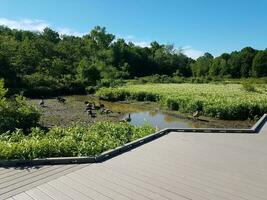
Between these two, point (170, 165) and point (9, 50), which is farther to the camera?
point (9, 50)

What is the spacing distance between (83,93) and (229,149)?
35480 mm

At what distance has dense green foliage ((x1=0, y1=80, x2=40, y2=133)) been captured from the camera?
13.4m

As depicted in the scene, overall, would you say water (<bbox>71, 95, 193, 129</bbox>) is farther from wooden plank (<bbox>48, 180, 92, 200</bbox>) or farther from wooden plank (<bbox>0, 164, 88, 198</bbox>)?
wooden plank (<bbox>48, 180, 92, 200</bbox>)

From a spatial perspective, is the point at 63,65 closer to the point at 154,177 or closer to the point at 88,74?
the point at 88,74

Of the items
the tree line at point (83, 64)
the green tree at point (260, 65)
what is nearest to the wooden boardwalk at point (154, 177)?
the tree line at point (83, 64)

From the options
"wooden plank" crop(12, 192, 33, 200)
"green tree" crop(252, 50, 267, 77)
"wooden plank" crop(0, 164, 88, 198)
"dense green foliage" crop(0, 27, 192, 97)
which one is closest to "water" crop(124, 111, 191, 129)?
"wooden plank" crop(0, 164, 88, 198)

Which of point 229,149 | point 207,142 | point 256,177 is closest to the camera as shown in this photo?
point 256,177

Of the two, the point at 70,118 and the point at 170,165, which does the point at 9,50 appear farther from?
the point at 170,165

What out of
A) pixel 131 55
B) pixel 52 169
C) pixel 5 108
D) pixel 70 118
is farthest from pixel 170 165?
pixel 131 55

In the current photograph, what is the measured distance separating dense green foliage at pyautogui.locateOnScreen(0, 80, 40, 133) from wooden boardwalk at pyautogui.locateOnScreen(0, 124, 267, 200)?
7.46m

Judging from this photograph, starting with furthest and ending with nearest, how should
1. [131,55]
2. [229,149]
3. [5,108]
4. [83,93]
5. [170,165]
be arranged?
1. [131,55]
2. [83,93]
3. [5,108]
4. [229,149]
5. [170,165]

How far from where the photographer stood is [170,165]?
6.54m

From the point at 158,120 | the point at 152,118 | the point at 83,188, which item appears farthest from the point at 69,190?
the point at 152,118

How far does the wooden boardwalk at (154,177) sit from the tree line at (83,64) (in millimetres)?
31209
